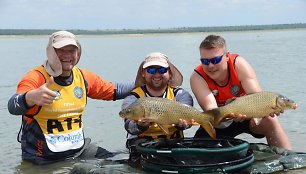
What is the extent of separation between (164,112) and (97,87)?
1.57 m

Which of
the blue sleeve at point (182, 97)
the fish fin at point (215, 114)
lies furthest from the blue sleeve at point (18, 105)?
the fish fin at point (215, 114)

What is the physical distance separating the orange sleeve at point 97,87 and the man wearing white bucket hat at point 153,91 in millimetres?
480

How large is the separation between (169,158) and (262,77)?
1431cm

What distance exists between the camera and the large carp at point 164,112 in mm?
5672

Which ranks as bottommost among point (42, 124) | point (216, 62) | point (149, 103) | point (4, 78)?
point (4, 78)

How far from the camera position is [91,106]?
1340 centimetres

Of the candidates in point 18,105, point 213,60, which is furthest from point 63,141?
point 213,60

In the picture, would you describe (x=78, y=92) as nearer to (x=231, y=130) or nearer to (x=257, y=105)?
(x=231, y=130)

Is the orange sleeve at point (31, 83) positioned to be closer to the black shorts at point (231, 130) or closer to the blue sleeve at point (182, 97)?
the blue sleeve at point (182, 97)

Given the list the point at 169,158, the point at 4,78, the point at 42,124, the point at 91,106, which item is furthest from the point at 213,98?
the point at 4,78

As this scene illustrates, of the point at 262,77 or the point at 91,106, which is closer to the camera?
the point at 91,106

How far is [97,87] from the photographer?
6.89 m

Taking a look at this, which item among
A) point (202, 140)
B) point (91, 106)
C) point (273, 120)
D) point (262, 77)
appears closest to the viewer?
point (202, 140)

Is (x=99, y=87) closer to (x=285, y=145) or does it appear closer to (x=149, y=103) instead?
(x=149, y=103)
